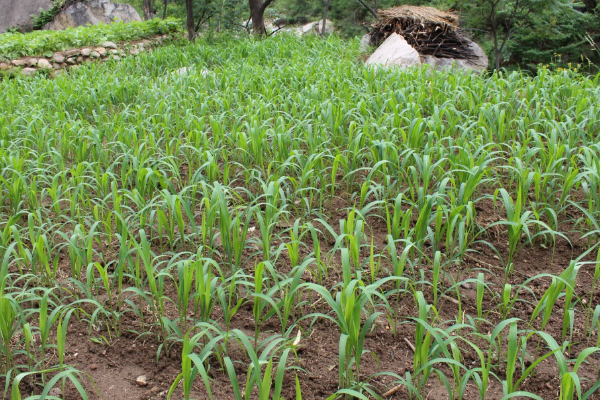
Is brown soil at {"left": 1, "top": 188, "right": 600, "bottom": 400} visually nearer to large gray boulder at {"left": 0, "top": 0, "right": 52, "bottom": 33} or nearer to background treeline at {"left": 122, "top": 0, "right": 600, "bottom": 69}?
background treeline at {"left": 122, "top": 0, "right": 600, "bottom": 69}

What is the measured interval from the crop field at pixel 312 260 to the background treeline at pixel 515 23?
144 inches

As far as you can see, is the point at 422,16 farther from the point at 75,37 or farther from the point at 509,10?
the point at 75,37

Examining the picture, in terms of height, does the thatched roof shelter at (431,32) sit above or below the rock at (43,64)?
above

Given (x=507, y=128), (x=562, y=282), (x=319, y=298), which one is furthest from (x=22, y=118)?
(x=562, y=282)

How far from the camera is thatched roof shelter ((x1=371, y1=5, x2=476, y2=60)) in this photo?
8.38 meters

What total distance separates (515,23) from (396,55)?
10.4ft

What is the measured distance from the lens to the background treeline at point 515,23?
8.27 meters

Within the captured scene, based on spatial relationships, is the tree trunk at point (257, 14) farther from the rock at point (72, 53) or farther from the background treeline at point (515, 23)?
the rock at point (72, 53)

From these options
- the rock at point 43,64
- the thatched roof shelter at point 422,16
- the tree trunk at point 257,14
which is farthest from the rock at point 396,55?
the rock at point 43,64

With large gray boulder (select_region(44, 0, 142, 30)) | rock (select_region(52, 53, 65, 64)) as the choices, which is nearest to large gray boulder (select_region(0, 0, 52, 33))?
large gray boulder (select_region(44, 0, 142, 30))

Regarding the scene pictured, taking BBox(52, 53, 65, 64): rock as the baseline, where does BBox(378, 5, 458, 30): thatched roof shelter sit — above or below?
above

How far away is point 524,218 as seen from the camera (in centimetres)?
230

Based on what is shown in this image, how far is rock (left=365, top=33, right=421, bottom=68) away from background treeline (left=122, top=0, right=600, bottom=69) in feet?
4.62

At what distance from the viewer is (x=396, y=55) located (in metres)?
7.18
